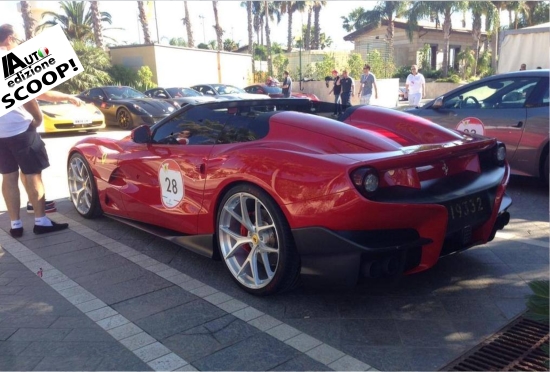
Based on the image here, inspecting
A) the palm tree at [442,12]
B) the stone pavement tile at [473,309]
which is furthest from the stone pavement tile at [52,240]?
the palm tree at [442,12]

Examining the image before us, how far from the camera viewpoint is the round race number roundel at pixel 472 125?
630 cm

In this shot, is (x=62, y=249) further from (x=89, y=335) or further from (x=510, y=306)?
(x=510, y=306)

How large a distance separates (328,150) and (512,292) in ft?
Answer: 5.34

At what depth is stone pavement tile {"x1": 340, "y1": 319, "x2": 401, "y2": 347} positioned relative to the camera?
2.78 m

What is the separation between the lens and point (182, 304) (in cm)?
333

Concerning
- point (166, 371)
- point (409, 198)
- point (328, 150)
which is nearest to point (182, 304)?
point (166, 371)

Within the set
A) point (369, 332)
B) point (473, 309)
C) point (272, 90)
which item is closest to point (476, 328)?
point (473, 309)

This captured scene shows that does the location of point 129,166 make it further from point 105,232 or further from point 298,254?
point 298,254

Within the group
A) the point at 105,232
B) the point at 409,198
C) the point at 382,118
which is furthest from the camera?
the point at 105,232

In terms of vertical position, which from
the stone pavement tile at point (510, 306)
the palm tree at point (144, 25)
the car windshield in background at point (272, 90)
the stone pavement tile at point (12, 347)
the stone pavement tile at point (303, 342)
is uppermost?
the palm tree at point (144, 25)

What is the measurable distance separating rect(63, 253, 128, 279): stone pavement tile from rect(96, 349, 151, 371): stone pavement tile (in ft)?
4.41

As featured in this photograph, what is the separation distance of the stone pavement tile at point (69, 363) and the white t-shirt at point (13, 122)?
9.04 ft

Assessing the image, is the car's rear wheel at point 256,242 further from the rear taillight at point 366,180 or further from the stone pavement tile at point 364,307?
the rear taillight at point 366,180

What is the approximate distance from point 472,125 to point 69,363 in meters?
5.56
